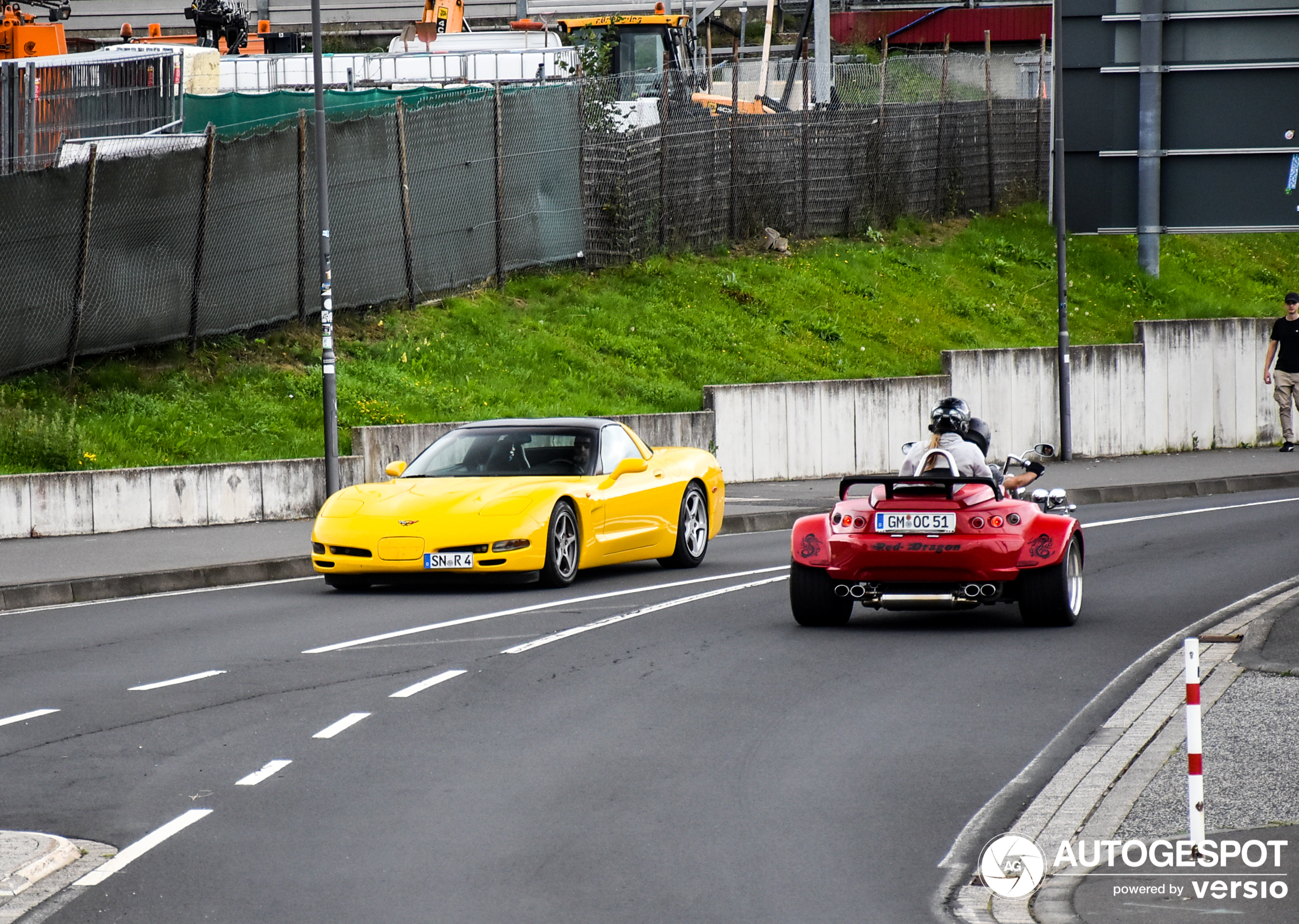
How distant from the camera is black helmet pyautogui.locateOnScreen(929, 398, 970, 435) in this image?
1333cm

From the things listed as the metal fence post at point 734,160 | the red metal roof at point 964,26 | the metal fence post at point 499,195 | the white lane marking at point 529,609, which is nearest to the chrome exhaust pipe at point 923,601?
the white lane marking at point 529,609

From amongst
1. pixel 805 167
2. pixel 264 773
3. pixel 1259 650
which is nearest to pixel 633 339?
pixel 805 167

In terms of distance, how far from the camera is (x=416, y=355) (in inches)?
1015

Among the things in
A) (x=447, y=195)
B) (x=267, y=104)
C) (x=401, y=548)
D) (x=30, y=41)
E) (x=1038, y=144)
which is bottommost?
(x=401, y=548)

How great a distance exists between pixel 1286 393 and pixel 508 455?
51.3ft

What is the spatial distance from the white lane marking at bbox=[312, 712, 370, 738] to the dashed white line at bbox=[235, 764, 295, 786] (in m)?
0.60

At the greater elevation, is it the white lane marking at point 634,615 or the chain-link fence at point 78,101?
the chain-link fence at point 78,101

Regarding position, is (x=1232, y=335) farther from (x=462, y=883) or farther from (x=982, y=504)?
(x=462, y=883)

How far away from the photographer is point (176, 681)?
36.2ft

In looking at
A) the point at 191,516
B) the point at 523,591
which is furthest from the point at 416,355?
the point at 523,591

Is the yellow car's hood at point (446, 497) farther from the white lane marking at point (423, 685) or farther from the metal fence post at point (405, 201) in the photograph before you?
the metal fence post at point (405, 201)

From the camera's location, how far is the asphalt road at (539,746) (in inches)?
263

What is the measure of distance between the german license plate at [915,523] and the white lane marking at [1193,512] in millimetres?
8138

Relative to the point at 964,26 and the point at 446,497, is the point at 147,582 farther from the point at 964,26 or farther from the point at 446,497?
the point at 964,26
